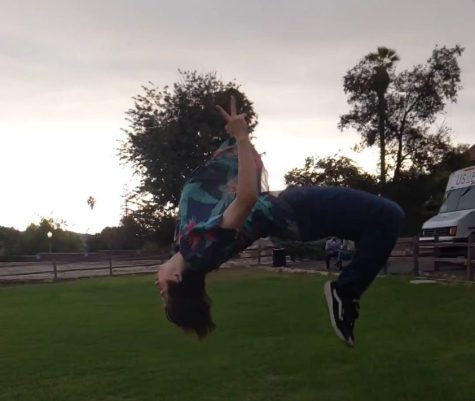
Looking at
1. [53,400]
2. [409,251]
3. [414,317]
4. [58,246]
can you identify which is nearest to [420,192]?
[409,251]

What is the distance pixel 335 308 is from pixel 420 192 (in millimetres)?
26229

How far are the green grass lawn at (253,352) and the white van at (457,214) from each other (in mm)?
3601

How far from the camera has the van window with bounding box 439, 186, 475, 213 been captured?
62.2 feet

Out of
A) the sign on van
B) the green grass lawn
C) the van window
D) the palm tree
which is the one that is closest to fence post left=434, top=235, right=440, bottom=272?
the van window

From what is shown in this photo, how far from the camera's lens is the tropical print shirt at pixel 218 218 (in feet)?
12.1

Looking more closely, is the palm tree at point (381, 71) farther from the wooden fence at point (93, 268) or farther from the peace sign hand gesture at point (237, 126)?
the wooden fence at point (93, 268)

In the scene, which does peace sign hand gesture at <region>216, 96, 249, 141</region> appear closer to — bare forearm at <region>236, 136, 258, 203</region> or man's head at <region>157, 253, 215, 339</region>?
bare forearm at <region>236, 136, 258, 203</region>

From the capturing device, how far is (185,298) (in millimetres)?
4109

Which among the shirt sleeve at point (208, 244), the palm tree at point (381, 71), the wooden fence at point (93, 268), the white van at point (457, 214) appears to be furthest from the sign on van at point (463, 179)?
the shirt sleeve at point (208, 244)

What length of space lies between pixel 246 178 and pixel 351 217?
1.91 ft

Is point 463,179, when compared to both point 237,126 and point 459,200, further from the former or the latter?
point 237,126

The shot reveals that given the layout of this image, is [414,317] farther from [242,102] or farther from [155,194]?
[242,102]

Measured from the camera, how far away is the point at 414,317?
1193 cm

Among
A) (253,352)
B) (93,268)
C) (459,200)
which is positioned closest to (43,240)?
(93,268)
